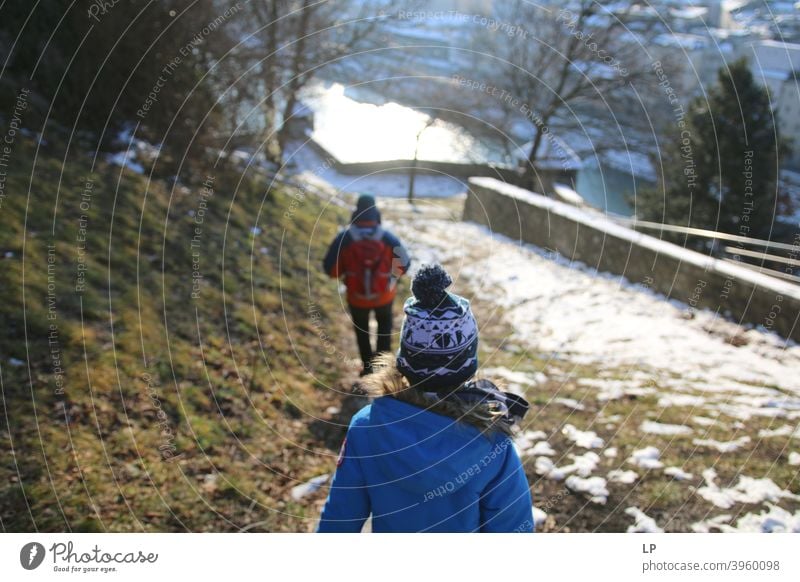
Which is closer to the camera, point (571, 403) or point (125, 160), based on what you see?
point (571, 403)

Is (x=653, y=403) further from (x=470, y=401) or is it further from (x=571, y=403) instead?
(x=470, y=401)

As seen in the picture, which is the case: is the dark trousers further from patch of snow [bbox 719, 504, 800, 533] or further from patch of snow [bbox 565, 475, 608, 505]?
patch of snow [bbox 719, 504, 800, 533]

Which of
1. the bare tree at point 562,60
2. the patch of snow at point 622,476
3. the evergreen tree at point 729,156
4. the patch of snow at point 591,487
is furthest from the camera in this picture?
the evergreen tree at point 729,156

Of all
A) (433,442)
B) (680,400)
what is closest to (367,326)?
(680,400)

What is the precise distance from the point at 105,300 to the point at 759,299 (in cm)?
687

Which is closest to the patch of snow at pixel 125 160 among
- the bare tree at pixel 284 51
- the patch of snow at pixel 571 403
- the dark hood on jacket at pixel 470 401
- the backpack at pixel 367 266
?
the bare tree at pixel 284 51

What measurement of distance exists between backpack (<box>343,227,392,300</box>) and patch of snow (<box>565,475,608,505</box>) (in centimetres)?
230

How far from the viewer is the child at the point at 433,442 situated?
2.02 metres

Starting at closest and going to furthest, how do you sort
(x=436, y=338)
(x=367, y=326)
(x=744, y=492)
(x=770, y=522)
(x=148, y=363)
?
(x=436, y=338), (x=770, y=522), (x=744, y=492), (x=148, y=363), (x=367, y=326)

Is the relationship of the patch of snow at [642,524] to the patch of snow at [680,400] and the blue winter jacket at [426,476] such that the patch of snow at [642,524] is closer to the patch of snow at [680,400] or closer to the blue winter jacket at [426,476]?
the patch of snow at [680,400]

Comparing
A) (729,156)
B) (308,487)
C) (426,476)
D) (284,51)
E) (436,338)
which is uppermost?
(284,51)

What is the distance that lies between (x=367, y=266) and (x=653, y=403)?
2.70m

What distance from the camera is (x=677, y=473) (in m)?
3.92
